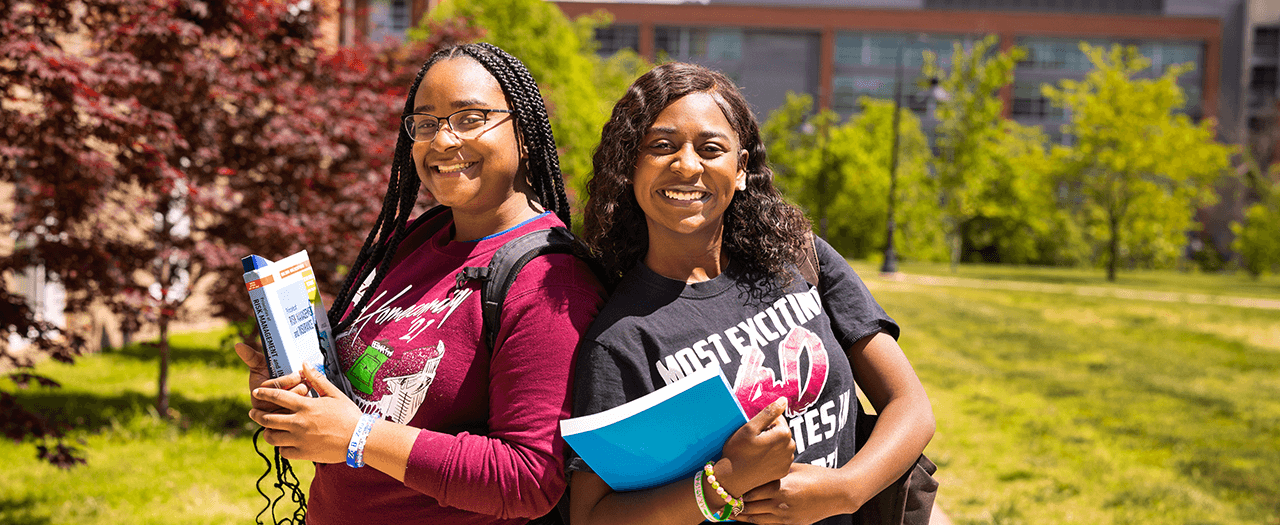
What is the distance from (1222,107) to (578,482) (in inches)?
2471

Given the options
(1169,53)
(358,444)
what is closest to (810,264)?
(358,444)

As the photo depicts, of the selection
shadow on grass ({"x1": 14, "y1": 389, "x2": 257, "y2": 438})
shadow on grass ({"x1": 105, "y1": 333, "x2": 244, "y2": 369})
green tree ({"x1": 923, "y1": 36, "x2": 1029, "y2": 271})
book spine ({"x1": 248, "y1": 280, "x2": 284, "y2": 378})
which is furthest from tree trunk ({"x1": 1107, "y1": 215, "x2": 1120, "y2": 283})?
book spine ({"x1": 248, "y1": 280, "x2": 284, "y2": 378})

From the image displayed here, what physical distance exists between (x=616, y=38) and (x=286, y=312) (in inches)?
2285

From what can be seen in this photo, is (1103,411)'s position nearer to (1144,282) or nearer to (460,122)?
(460,122)

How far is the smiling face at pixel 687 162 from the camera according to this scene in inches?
67.3

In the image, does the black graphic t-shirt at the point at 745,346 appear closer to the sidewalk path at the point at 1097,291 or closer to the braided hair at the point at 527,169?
the braided hair at the point at 527,169

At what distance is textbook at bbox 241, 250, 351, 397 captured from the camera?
5.17 feet

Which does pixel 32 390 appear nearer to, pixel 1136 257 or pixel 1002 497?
pixel 1002 497

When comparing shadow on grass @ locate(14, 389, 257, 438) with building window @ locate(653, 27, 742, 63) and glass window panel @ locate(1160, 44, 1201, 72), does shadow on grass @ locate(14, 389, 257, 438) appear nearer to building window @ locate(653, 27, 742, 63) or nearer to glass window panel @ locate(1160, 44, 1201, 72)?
building window @ locate(653, 27, 742, 63)

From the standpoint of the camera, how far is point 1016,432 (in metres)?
7.73

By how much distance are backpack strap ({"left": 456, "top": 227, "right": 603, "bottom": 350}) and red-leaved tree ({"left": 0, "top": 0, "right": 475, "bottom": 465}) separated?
12.3 feet

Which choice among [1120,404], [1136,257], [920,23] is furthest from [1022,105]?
[1120,404]

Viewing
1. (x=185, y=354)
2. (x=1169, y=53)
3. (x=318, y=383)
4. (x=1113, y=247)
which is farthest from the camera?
(x=1169, y=53)

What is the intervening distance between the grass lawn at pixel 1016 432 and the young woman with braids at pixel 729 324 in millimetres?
→ 4031
